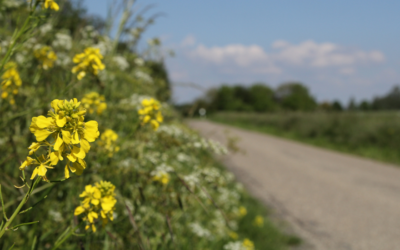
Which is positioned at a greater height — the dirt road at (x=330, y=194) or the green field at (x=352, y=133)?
the green field at (x=352, y=133)

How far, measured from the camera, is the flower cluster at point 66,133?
86cm

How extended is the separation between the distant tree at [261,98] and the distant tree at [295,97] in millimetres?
2381

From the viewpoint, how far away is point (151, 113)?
73.0 inches

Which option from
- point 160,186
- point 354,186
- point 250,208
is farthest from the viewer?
point 354,186

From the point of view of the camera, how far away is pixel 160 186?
7.10 feet

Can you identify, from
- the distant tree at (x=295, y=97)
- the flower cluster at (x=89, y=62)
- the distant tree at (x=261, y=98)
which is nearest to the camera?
the flower cluster at (x=89, y=62)

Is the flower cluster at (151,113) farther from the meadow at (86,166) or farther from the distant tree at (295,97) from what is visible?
the distant tree at (295,97)

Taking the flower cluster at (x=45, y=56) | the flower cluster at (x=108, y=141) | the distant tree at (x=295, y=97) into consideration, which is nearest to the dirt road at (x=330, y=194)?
the flower cluster at (x=108, y=141)

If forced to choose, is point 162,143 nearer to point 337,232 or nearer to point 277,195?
point 337,232

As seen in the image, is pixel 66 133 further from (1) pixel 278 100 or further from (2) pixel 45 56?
(1) pixel 278 100

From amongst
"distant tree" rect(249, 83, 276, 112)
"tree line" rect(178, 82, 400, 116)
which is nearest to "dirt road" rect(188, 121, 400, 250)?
"tree line" rect(178, 82, 400, 116)

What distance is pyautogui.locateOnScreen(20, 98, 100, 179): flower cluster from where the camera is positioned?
862 millimetres

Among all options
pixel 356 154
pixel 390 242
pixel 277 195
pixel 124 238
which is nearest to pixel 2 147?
pixel 124 238

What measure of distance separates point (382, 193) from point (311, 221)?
8.12ft
